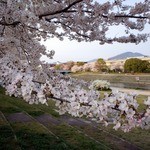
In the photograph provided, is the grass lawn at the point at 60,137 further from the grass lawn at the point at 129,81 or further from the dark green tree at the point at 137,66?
the dark green tree at the point at 137,66

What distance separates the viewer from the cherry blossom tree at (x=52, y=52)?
2.93 meters

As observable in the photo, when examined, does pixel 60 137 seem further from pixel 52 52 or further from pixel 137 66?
pixel 137 66

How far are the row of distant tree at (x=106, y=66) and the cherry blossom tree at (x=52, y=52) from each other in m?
58.0

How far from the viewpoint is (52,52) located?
22.9ft

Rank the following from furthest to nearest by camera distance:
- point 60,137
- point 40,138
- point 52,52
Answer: point 60,137
point 40,138
point 52,52

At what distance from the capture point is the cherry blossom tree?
2930mm

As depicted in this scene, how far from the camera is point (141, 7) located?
7.39m

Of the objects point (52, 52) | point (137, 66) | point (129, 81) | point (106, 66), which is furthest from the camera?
point (106, 66)

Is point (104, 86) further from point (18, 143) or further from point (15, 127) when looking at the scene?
point (18, 143)

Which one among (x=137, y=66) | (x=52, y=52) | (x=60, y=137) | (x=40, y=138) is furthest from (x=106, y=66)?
(x=52, y=52)

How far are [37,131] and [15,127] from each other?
0.78m

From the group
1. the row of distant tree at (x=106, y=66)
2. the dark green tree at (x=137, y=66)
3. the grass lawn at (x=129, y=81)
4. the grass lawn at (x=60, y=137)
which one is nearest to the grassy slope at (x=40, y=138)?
the grass lawn at (x=60, y=137)

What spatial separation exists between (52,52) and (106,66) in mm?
95402

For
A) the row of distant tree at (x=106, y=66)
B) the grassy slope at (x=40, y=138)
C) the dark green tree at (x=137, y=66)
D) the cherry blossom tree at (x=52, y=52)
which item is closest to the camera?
the cherry blossom tree at (x=52, y=52)
